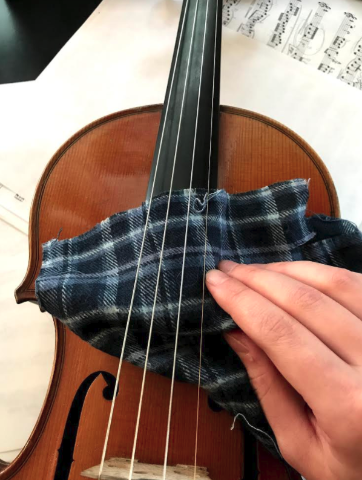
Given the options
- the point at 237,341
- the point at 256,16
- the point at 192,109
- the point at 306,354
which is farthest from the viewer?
the point at 256,16

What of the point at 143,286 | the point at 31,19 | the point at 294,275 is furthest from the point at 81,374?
the point at 31,19

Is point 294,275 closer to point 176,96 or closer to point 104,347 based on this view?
point 104,347

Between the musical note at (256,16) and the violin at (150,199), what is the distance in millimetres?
276

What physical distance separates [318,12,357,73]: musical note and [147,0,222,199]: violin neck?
37cm

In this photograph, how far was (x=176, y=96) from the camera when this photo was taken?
0.79 meters

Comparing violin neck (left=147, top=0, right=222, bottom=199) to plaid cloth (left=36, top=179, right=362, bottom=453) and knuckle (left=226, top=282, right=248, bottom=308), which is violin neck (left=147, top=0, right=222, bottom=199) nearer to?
plaid cloth (left=36, top=179, right=362, bottom=453)

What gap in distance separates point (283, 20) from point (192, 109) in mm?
664

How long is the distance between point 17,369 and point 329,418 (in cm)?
65

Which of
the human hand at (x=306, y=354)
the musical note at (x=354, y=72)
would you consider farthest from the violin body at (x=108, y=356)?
the musical note at (x=354, y=72)

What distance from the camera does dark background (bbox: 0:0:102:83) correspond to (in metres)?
1.19

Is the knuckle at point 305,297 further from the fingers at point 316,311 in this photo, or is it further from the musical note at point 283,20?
the musical note at point 283,20

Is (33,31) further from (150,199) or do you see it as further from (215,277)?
(215,277)

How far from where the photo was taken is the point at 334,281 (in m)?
0.46

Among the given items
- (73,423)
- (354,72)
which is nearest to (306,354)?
(73,423)
